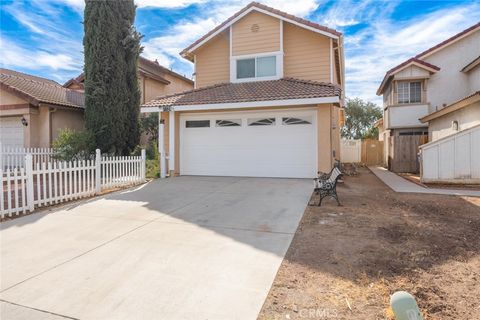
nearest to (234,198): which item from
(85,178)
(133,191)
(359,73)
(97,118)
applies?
(133,191)

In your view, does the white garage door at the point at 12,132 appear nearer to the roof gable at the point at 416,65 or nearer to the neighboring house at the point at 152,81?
the neighboring house at the point at 152,81

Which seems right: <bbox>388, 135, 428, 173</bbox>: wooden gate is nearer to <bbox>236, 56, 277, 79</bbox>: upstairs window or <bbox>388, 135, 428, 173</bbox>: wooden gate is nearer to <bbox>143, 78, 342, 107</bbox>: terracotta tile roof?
<bbox>143, 78, 342, 107</bbox>: terracotta tile roof

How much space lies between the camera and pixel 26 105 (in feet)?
51.8

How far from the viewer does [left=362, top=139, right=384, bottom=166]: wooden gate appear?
76.3 feet

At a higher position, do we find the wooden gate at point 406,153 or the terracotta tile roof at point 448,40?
the terracotta tile roof at point 448,40

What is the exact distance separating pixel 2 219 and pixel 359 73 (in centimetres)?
2331

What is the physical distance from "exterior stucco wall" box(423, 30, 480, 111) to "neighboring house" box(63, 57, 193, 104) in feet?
57.2

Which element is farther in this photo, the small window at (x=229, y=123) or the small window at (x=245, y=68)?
the small window at (x=245, y=68)

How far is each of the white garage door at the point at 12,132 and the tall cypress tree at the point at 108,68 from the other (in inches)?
179

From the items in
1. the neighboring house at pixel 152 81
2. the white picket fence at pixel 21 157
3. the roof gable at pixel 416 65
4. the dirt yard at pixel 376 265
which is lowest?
the dirt yard at pixel 376 265

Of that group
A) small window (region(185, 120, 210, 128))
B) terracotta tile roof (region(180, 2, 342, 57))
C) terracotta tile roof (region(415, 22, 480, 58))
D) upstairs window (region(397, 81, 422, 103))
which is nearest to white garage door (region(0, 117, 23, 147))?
terracotta tile roof (region(180, 2, 342, 57))

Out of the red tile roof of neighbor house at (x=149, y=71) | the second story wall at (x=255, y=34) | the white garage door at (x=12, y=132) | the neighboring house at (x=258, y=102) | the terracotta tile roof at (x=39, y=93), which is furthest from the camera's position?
the red tile roof of neighbor house at (x=149, y=71)

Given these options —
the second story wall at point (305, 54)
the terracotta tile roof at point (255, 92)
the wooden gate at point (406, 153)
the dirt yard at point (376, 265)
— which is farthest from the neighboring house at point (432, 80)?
the dirt yard at point (376, 265)

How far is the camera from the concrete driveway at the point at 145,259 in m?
2.93
